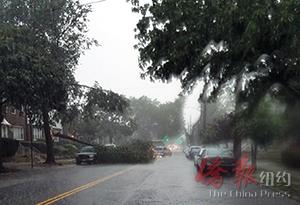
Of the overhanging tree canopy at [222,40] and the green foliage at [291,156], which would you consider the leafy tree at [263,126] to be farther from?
the overhanging tree canopy at [222,40]

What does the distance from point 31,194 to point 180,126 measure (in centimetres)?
12489

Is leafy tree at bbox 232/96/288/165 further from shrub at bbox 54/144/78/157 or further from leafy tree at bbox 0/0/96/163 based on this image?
shrub at bbox 54/144/78/157

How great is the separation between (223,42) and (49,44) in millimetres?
30447

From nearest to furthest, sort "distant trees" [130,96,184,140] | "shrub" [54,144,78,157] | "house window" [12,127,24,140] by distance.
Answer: "house window" [12,127,24,140] < "shrub" [54,144,78,157] < "distant trees" [130,96,184,140]

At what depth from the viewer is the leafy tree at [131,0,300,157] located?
13.8 metres

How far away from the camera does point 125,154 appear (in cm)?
4725

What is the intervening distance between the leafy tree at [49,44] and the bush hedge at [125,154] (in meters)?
4.36

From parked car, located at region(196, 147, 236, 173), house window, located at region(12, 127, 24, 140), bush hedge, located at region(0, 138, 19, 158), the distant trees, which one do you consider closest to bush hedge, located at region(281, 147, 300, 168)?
parked car, located at region(196, 147, 236, 173)

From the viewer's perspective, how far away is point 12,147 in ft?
162

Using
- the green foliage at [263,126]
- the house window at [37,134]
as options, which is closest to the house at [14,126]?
the house window at [37,134]

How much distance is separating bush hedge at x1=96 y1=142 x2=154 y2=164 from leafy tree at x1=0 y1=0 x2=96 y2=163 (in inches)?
171

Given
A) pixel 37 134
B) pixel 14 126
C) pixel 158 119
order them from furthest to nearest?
pixel 158 119 → pixel 37 134 → pixel 14 126

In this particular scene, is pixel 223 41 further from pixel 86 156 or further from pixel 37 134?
pixel 37 134

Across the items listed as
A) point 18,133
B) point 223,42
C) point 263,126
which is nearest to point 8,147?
point 18,133
